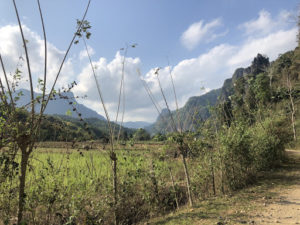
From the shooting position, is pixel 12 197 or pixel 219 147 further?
pixel 219 147

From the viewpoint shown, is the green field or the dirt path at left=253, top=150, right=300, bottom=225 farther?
the dirt path at left=253, top=150, right=300, bottom=225

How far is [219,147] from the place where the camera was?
477 centimetres

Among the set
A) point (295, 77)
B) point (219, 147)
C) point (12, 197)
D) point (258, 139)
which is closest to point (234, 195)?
point (219, 147)

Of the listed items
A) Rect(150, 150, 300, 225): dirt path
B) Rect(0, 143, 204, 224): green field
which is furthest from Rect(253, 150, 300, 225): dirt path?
Rect(0, 143, 204, 224): green field

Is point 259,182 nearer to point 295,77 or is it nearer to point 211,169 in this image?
point 211,169

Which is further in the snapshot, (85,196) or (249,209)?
(249,209)

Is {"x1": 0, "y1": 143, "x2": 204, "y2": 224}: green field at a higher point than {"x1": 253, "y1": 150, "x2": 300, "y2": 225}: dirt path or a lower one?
higher

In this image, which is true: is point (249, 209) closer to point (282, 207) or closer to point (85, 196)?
point (282, 207)

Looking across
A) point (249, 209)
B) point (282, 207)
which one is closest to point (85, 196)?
point (249, 209)

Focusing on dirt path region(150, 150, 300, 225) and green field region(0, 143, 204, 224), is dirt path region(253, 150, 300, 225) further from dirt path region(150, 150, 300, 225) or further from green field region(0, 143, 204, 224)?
green field region(0, 143, 204, 224)

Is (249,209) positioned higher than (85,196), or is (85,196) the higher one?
(85,196)

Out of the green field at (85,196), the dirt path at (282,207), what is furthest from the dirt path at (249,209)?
the green field at (85,196)

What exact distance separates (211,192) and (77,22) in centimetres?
499

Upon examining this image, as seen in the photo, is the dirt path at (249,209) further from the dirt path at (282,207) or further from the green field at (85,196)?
the green field at (85,196)
